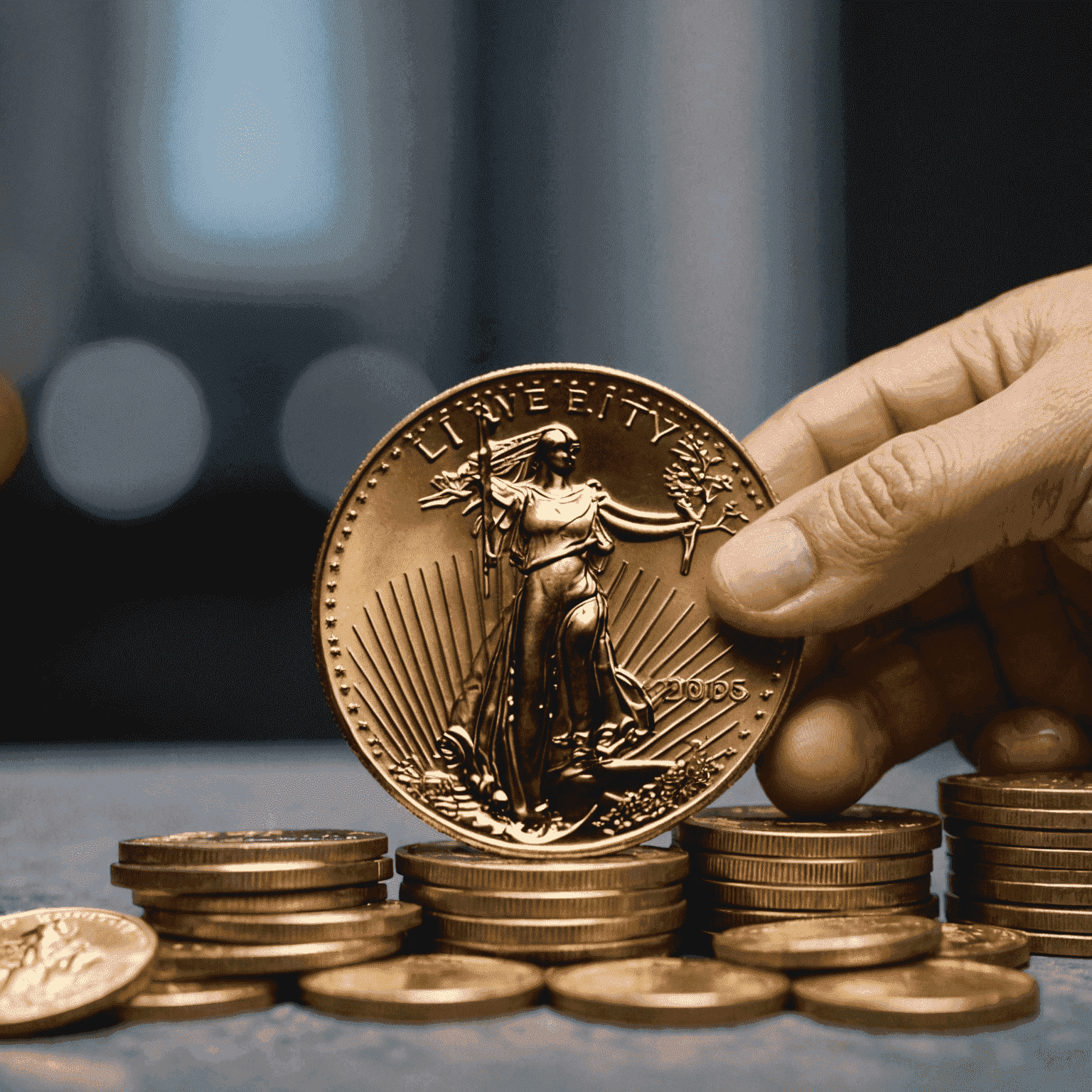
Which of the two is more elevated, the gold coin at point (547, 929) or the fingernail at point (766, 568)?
the fingernail at point (766, 568)

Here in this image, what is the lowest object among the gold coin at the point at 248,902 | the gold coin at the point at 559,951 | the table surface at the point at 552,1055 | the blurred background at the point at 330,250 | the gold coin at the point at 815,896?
the table surface at the point at 552,1055

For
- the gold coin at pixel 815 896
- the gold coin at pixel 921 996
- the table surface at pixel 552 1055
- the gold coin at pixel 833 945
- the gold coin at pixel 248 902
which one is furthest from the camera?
the gold coin at pixel 815 896

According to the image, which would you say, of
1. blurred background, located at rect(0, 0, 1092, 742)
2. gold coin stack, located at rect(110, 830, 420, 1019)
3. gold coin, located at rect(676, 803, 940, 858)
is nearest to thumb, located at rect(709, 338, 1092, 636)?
gold coin, located at rect(676, 803, 940, 858)

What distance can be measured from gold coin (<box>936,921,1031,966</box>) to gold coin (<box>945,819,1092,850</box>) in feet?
0.38

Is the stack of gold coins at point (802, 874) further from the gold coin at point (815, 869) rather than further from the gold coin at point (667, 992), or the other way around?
the gold coin at point (667, 992)

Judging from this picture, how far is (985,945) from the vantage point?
4.61 ft

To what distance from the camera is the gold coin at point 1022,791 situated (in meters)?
1.56

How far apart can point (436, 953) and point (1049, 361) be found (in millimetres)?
1198

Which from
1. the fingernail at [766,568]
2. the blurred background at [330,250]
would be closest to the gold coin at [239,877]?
the fingernail at [766,568]

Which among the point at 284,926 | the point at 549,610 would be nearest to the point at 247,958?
the point at 284,926

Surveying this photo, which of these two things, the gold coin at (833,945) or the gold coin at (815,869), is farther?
the gold coin at (815,869)

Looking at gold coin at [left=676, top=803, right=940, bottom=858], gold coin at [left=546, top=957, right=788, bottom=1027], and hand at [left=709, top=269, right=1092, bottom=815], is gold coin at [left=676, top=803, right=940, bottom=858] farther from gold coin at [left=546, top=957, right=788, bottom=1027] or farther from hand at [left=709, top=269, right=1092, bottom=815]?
gold coin at [left=546, top=957, right=788, bottom=1027]

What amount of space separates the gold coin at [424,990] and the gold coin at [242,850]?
15 centimetres

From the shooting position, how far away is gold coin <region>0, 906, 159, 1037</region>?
1.16m
